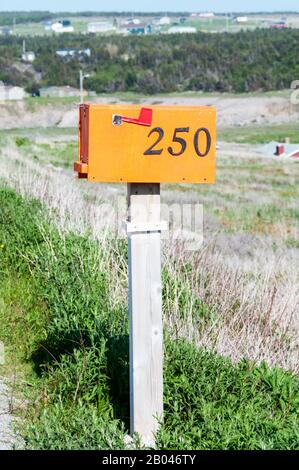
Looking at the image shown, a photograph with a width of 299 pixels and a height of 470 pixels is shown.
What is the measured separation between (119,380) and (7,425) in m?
0.64

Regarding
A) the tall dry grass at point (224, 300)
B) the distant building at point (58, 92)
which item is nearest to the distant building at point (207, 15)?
the distant building at point (58, 92)

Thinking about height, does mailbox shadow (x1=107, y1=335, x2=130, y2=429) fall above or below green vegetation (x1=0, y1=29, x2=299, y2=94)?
above

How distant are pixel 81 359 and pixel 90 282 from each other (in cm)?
151

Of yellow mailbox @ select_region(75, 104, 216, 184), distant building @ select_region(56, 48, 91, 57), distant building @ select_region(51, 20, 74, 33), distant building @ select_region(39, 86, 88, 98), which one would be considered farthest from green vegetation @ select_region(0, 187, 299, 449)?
distant building @ select_region(51, 20, 74, 33)

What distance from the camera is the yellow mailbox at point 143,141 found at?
13.2 feet

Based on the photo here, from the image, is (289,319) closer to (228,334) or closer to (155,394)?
(228,334)

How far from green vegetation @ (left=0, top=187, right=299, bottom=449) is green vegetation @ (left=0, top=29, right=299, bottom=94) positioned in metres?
81.0

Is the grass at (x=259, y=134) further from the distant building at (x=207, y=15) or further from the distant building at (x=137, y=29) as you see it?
the distant building at (x=207, y=15)

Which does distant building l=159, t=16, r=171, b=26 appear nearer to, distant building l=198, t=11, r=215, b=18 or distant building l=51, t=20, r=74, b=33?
distant building l=198, t=11, r=215, b=18

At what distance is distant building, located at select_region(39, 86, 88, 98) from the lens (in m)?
87.0

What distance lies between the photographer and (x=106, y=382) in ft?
15.3

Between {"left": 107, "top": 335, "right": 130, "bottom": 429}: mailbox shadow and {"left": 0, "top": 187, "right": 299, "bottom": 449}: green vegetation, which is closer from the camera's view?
{"left": 0, "top": 187, "right": 299, "bottom": 449}: green vegetation
